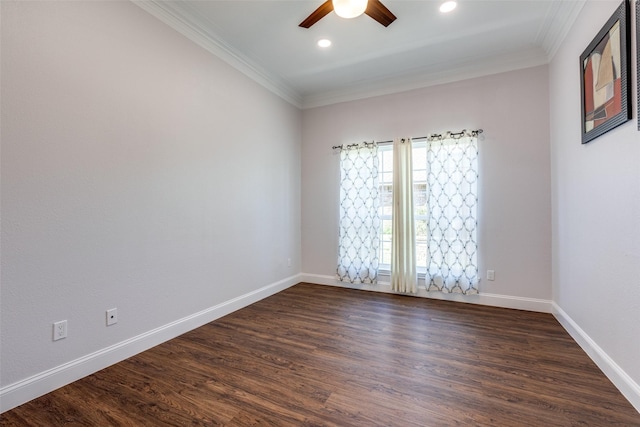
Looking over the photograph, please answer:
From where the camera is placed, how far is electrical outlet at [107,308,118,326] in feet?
6.89

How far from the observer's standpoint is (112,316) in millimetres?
2123

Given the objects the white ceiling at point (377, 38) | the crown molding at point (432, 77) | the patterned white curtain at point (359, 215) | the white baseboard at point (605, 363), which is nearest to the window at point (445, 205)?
the patterned white curtain at point (359, 215)

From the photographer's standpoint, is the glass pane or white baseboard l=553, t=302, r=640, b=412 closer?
white baseboard l=553, t=302, r=640, b=412

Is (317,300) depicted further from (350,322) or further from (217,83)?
(217,83)

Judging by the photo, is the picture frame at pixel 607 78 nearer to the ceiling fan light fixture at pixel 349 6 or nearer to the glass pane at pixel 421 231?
the ceiling fan light fixture at pixel 349 6

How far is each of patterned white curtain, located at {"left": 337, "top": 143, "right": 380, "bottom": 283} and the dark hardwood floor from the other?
4.02ft

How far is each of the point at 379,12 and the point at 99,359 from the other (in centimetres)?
328

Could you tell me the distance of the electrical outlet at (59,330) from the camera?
5.98 ft

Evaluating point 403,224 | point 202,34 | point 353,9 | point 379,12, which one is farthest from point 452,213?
point 202,34

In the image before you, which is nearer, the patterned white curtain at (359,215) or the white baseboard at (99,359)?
the white baseboard at (99,359)

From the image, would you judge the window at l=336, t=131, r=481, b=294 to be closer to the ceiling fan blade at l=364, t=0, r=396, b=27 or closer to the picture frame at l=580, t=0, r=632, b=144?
the picture frame at l=580, t=0, r=632, b=144

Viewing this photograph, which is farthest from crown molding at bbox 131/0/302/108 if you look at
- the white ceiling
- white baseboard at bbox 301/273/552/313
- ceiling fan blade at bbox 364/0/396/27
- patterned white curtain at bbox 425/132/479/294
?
white baseboard at bbox 301/273/552/313

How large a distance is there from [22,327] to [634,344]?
3.56 metres

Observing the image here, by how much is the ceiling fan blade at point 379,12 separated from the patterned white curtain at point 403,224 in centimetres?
171
